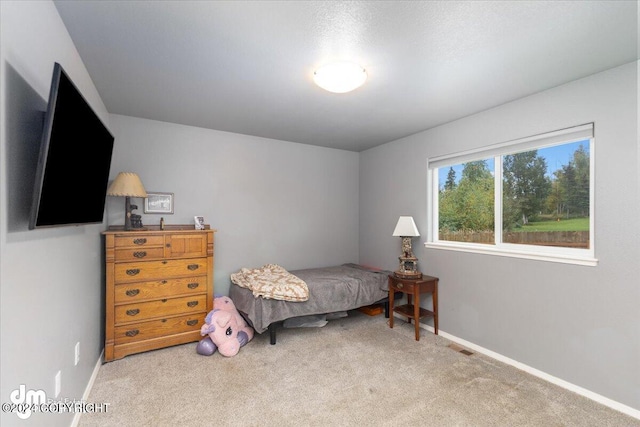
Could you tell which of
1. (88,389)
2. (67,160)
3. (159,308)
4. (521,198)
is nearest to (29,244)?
(67,160)

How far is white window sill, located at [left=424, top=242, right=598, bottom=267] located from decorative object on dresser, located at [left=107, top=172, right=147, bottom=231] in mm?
3223

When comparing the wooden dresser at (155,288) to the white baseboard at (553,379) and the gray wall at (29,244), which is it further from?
the white baseboard at (553,379)

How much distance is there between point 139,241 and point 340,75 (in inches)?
92.5

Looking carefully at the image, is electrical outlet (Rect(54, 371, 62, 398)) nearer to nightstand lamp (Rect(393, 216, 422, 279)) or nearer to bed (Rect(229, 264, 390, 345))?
bed (Rect(229, 264, 390, 345))

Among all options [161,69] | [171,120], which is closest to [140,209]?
[171,120]

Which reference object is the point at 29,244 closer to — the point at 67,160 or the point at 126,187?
the point at 67,160

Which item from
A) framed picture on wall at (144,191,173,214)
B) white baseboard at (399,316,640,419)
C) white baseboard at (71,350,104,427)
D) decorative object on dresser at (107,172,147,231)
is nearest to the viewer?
white baseboard at (71,350,104,427)

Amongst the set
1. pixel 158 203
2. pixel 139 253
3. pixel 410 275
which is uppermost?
Answer: pixel 158 203

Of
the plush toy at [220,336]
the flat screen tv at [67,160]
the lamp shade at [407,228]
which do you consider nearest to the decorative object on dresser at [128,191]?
the flat screen tv at [67,160]

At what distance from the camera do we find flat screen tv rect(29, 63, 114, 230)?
1.13 m

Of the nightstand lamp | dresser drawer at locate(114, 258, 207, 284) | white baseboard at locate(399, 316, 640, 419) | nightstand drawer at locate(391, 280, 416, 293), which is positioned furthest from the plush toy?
white baseboard at locate(399, 316, 640, 419)

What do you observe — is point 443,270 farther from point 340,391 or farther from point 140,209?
point 140,209

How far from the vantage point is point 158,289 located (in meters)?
2.83

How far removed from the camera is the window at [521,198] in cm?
234
